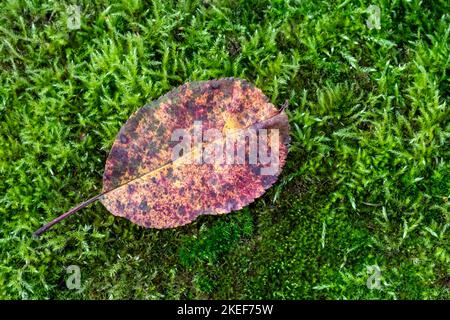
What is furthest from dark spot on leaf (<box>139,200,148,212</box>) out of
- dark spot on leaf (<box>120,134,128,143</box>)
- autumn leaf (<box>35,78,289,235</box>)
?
dark spot on leaf (<box>120,134,128,143</box>)

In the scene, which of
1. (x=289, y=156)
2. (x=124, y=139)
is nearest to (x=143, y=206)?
(x=124, y=139)

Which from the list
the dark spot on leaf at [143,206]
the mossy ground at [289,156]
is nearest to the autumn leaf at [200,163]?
the dark spot on leaf at [143,206]

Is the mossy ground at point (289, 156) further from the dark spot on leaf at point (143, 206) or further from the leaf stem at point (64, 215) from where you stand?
the dark spot on leaf at point (143, 206)

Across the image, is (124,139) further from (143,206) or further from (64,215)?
(64,215)

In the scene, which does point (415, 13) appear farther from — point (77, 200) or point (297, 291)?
point (77, 200)

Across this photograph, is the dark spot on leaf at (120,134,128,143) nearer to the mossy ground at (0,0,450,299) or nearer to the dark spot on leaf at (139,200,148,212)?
the mossy ground at (0,0,450,299)

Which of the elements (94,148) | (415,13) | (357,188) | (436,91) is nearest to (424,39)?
(415,13)
